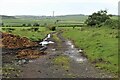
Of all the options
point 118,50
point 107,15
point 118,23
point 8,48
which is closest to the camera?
point 118,50

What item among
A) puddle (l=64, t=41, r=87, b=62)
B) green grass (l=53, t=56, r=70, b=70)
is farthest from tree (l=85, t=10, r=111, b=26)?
green grass (l=53, t=56, r=70, b=70)

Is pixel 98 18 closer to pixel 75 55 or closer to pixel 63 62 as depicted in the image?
pixel 75 55

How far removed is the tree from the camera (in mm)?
86088

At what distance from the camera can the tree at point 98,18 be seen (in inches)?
3389

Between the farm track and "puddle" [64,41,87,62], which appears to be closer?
the farm track

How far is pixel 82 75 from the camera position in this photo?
60.7 ft

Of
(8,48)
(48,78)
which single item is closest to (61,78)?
(48,78)

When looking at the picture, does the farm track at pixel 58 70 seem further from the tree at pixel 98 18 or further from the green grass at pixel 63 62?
the tree at pixel 98 18

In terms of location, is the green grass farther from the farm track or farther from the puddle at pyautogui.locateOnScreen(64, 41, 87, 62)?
the puddle at pyautogui.locateOnScreen(64, 41, 87, 62)

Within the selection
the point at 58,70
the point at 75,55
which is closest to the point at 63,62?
the point at 58,70

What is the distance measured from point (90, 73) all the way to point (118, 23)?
48.2m

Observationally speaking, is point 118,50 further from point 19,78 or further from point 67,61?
point 19,78

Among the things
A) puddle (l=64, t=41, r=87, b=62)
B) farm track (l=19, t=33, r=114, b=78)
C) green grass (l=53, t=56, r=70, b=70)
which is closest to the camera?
farm track (l=19, t=33, r=114, b=78)

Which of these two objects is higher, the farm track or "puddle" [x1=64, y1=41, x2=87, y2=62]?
the farm track
